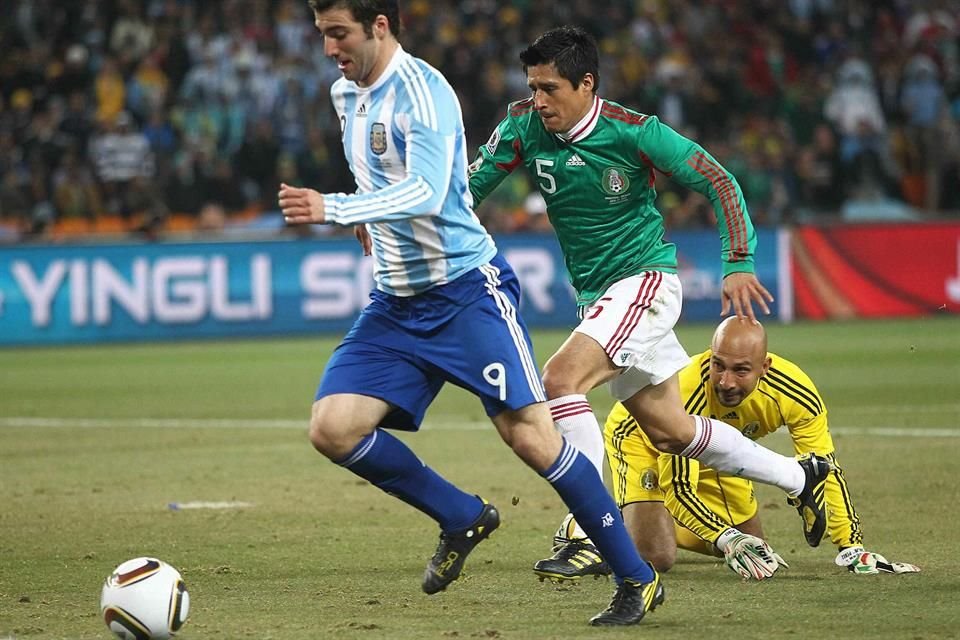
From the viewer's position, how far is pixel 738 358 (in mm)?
6648

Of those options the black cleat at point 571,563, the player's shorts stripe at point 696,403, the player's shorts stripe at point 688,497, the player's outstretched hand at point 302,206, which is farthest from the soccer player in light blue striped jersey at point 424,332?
the player's shorts stripe at point 696,403

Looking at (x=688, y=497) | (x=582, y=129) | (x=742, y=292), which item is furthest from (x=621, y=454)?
(x=582, y=129)

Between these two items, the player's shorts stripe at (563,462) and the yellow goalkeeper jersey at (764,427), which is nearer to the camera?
the player's shorts stripe at (563,462)

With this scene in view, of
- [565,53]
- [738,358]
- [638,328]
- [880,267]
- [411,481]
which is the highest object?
[565,53]

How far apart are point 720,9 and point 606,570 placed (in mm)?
20677

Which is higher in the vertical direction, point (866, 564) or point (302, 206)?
point (302, 206)

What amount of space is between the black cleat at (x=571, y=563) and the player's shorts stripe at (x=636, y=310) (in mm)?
801

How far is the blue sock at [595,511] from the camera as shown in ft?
18.1

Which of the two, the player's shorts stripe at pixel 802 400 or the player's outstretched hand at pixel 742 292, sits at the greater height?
the player's outstretched hand at pixel 742 292

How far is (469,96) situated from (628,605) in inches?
723

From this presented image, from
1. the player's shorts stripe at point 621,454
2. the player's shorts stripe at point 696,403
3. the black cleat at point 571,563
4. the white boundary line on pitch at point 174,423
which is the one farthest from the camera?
the white boundary line on pitch at point 174,423

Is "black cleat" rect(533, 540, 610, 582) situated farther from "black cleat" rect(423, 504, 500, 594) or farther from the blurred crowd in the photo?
the blurred crowd

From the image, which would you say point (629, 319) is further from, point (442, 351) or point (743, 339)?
point (442, 351)

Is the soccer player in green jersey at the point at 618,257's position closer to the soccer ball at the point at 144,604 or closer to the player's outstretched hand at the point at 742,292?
the player's outstretched hand at the point at 742,292
